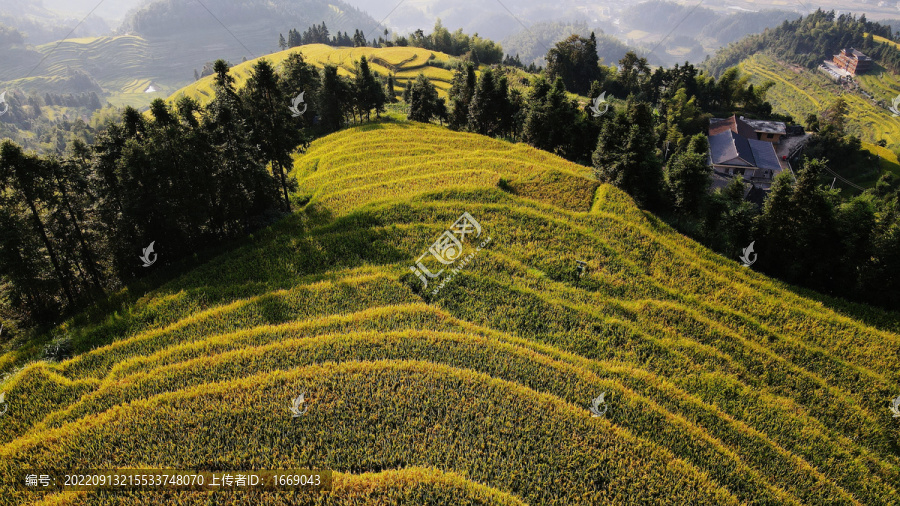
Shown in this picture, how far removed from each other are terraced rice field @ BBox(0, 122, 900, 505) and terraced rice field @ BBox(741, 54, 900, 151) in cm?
11358

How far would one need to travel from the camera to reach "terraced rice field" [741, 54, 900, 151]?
12091 centimetres

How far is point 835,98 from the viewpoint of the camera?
14650cm

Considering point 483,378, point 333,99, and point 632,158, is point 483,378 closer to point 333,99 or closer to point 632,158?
point 632,158

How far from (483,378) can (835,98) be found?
202256 millimetres

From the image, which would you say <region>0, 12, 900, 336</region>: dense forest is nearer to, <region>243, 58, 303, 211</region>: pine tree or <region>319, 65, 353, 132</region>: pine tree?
<region>243, 58, 303, 211</region>: pine tree

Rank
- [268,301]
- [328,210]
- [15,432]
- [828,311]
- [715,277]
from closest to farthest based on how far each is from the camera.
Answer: [15,432]
[268,301]
[828,311]
[715,277]
[328,210]

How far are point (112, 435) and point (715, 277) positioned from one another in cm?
→ 3641

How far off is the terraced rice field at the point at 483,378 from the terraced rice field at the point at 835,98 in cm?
11358

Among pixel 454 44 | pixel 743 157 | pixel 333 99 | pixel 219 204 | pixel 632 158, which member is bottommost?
pixel 743 157

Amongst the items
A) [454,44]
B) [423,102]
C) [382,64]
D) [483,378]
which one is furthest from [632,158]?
[454,44]

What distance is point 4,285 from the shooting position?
2519cm

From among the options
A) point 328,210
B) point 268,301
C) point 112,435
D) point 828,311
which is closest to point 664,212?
point 828,311

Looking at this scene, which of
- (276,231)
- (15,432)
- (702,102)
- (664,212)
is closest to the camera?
(15,432)

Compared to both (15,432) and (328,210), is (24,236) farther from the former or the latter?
(328,210)
